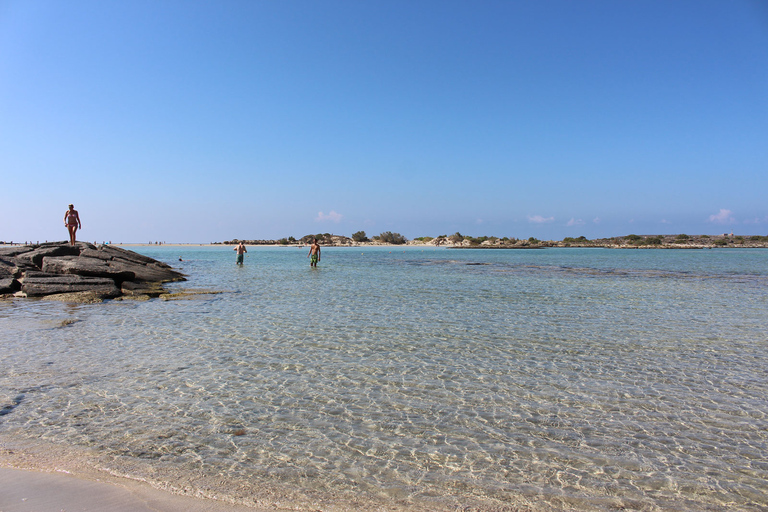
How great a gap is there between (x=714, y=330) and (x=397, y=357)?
8.58m

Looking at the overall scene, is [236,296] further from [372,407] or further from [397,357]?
[372,407]

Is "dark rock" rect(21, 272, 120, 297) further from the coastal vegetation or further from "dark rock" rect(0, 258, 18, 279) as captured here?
the coastal vegetation

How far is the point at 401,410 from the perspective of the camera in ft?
18.8

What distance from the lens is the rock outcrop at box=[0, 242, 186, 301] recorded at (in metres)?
16.3

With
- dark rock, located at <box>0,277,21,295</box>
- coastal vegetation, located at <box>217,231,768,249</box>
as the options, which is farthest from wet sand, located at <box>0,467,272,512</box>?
coastal vegetation, located at <box>217,231,768,249</box>

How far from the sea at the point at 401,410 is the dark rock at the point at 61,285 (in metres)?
5.62

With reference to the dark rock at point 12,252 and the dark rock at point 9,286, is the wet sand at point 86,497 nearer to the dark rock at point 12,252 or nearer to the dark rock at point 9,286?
the dark rock at point 9,286

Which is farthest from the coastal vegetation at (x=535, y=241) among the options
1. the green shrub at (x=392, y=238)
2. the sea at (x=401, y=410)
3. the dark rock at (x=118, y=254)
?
the sea at (x=401, y=410)

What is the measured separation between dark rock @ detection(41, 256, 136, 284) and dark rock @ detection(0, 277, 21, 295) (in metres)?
1.19

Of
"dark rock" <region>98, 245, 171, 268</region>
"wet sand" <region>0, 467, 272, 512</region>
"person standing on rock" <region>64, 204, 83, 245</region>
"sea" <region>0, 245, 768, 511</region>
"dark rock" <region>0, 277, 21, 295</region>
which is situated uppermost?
"person standing on rock" <region>64, 204, 83, 245</region>

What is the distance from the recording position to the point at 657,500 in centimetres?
379

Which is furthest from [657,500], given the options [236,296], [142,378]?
[236,296]

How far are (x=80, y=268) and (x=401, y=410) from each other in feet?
57.9

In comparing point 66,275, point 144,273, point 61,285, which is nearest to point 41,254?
point 66,275
